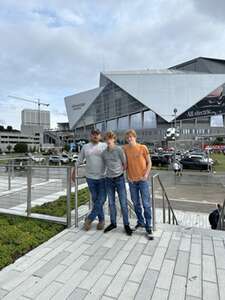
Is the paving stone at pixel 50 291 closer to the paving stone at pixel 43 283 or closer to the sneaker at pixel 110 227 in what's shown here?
the paving stone at pixel 43 283

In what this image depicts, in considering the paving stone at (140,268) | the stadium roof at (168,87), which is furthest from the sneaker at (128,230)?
the stadium roof at (168,87)

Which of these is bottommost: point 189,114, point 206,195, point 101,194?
point 206,195

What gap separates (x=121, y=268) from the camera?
3.04 m

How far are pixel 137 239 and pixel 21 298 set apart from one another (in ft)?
6.25

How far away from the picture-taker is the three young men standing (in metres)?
4.05

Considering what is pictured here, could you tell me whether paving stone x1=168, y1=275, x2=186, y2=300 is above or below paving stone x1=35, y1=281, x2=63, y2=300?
above

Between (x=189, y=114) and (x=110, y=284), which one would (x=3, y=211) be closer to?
(x=110, y=284)

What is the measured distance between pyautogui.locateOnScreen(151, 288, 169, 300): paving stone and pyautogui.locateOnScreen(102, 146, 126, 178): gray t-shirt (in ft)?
6.19

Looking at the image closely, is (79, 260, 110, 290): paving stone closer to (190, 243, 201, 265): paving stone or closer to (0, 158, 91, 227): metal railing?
(190, 243, 201, 265): paving stone

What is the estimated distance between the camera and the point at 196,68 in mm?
92688

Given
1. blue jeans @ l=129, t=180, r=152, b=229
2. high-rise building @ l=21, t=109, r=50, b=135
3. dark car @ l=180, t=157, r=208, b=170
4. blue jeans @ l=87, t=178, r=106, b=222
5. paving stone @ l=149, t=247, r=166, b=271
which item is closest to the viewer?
paving stone @ l=149, t=247, r=166, b=271

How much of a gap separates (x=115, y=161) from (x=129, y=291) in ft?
6.46

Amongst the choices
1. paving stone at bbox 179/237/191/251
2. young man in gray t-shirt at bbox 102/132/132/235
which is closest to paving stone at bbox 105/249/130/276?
young man in gray t-shirt at bbox 102/132/132/235

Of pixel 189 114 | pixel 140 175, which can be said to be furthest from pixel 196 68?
pixel 140 175
